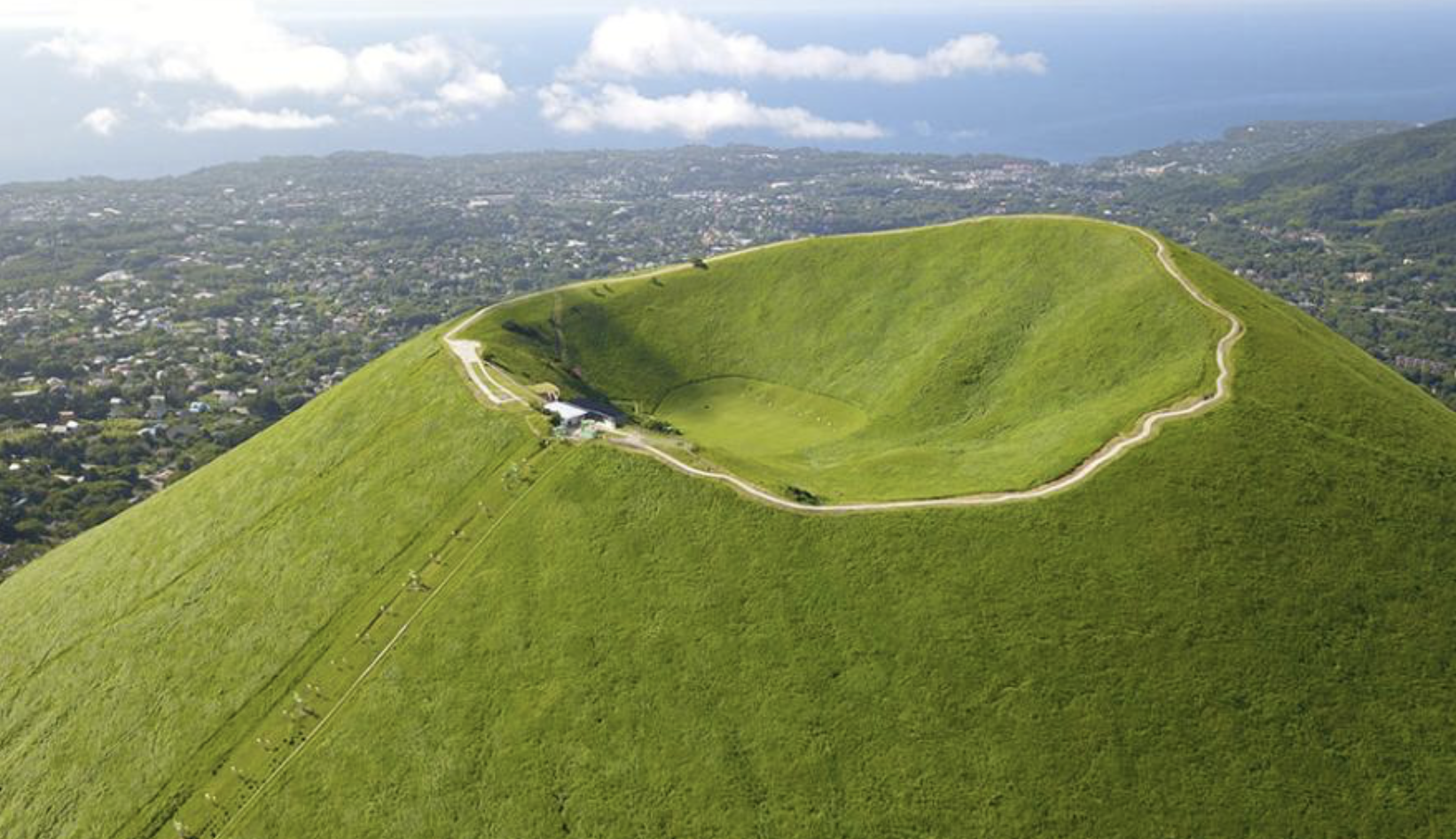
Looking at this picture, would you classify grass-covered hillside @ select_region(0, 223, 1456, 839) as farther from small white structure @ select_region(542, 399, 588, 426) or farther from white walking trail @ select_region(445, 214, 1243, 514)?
small white structure @ select_region(542, 399, 588, 426)

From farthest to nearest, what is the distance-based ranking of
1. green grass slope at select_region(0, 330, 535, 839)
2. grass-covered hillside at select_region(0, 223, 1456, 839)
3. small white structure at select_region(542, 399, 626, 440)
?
small white structure at select_region(542, 399, 626, 440) < green grass slope at select_region(0, 330, 535, 839) < grass-covered hillside at select_region(0, 223, 1456, 839)

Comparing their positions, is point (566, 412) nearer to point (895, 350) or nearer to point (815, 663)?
point (815, 663)

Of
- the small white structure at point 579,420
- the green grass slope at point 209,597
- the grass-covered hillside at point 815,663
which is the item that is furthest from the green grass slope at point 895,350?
the green grass slope at point 209,597

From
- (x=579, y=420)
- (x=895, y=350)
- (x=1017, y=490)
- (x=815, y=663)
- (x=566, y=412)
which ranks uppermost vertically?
(x=895, y=350)

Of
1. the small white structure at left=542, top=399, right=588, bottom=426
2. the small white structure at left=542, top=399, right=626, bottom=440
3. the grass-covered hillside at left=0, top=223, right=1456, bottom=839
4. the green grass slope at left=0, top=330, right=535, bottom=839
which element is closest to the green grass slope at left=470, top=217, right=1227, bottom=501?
the grass-covered hillside at left=0, top=223, right=1456, bottom=839

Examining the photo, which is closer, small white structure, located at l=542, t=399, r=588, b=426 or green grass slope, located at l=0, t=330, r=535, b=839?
green grass slope, located at l=0, t=330, r=535, b=839

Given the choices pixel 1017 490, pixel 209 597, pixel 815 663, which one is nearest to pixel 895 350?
pixel 1017 490
